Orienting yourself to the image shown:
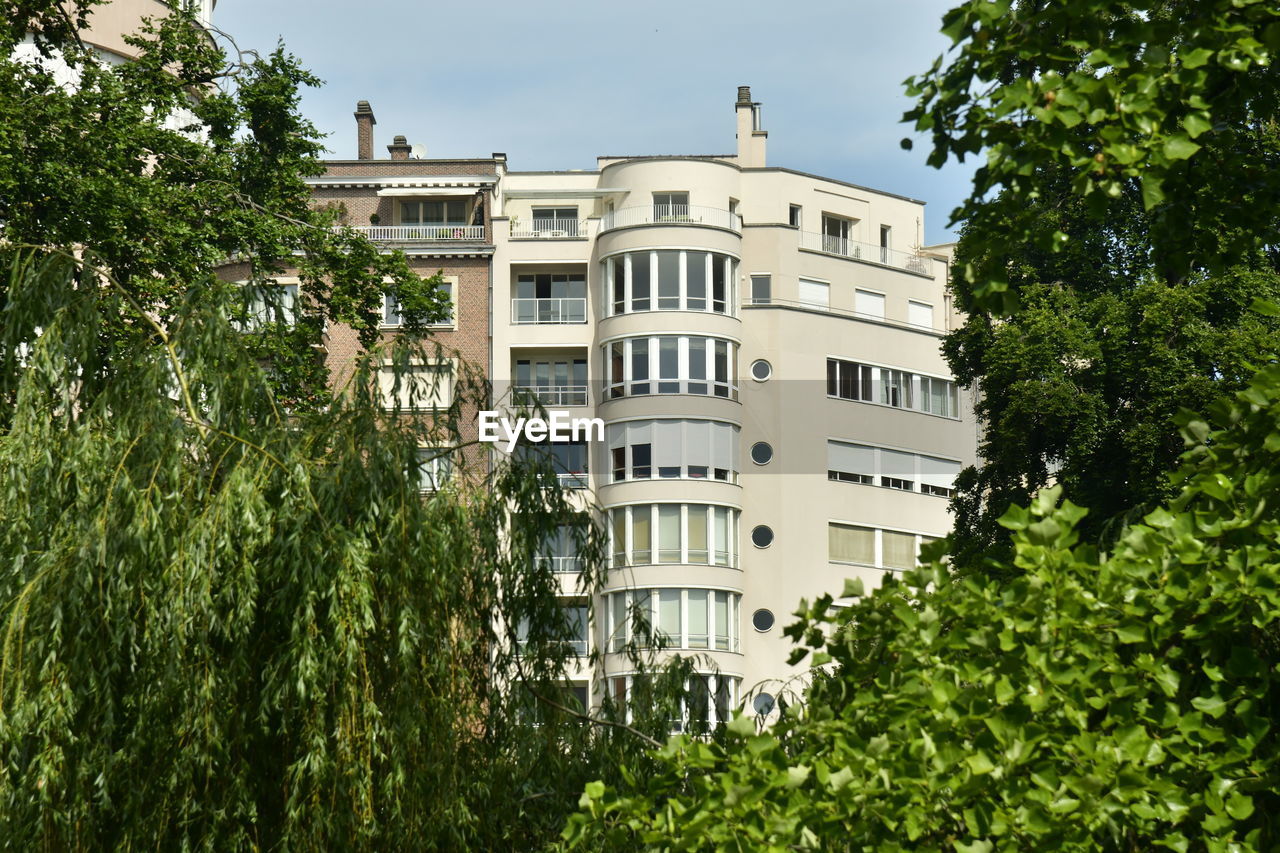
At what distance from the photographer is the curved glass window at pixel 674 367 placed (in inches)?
1973

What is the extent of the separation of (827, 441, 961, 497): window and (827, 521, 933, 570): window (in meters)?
1.45

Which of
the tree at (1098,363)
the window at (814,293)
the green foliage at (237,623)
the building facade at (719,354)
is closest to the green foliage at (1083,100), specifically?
the green foliage at (237,623)

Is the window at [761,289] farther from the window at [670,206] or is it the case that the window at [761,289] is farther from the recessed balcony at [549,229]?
the recessed balcony at [549,229]

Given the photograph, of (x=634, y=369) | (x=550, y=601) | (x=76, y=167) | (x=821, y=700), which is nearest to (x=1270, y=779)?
(x=821, y=700)

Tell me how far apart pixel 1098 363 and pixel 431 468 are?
21.8 metres

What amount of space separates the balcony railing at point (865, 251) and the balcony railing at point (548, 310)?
734 centimetres

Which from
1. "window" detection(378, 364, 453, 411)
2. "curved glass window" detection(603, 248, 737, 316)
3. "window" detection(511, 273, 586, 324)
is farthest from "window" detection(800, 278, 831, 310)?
"window" detection(378, 364, 453, 411)

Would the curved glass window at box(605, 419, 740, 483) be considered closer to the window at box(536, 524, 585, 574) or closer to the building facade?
the building facade

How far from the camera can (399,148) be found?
60.1 meters

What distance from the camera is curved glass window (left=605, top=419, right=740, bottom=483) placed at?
4947 centimetres

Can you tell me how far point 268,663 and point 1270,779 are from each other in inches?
254

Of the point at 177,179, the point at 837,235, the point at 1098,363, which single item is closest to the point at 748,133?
the point at 837,235

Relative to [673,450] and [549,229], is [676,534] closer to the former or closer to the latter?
[673,450]

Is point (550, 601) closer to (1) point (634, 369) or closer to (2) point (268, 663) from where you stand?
(2) point (268, 663)
